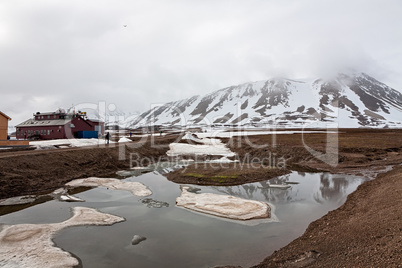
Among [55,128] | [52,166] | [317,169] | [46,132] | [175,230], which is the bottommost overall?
[175,230]

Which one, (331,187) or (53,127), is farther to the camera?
(53,127)

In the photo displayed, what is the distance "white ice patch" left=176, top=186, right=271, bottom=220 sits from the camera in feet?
64.4

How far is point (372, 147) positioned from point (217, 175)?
41319mm

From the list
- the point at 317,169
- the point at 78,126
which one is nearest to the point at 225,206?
the point at 317,169

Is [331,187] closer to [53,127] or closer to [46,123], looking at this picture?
[53,127]

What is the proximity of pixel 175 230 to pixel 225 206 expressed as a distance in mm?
6058

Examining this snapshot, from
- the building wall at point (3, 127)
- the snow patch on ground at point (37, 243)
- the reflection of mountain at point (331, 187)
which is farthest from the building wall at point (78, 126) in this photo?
the reflection of mountain at point (331, 187)

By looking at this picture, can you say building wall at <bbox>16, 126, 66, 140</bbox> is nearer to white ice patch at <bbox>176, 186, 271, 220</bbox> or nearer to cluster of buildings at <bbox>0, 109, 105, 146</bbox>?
cluster of buildings at <bbox>0, 109, 105, 146</bbox>

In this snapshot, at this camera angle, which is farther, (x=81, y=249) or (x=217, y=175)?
(x=217, y=175)

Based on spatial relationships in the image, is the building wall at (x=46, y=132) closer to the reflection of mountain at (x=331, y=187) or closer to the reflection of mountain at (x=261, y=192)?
the reflection of mountain at (x=261, y=192)

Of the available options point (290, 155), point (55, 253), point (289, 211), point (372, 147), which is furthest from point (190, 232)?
point (372, 147)

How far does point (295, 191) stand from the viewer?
90.6ft

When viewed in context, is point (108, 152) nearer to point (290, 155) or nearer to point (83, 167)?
point (83, 167)

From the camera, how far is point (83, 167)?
3750cm
